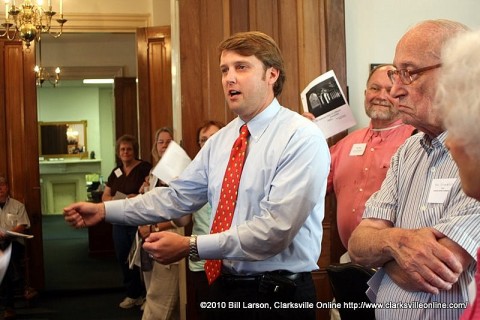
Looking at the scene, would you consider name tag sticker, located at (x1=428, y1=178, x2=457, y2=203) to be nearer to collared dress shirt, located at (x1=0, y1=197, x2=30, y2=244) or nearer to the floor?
the floor

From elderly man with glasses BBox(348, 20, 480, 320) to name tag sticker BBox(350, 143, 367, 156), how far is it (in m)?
1.30

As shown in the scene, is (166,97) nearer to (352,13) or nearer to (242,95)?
(352,13)

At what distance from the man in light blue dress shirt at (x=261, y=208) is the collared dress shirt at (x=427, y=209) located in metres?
0.28

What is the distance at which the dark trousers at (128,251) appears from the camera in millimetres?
5537

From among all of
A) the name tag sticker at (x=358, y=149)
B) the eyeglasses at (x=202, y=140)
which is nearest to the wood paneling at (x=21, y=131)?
the eyeglasses at (x=202, y=140)

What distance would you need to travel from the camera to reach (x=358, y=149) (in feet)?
10.4

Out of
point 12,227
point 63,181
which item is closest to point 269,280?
point 12,227

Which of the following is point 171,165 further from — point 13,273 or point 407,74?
point 13,273

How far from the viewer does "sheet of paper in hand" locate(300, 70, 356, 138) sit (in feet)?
10.7

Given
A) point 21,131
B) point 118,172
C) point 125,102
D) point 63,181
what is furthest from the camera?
point 63,181

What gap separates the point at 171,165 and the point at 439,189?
1.46 meters

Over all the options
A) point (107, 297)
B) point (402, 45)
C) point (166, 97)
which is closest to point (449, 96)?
point (402, 45)

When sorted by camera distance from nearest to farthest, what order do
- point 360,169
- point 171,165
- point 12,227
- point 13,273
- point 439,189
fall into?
point 439,189 < point 171,165 < point 360,169 < point 13,273 < point 12,227

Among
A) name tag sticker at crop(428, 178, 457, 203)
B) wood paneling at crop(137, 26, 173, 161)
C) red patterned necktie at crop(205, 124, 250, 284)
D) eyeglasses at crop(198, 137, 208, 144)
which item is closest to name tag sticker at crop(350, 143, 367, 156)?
eyeglasses at crop(198, 137, 208, 144)
